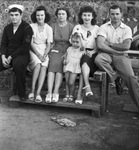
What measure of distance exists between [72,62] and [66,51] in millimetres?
449

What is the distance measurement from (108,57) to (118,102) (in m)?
1.05

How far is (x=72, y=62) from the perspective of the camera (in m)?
4.94

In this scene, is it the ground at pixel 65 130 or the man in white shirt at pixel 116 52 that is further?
the man in white shirt at pixel 116 52

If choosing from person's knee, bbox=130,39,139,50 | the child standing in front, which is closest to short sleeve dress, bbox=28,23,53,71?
the child standing in front

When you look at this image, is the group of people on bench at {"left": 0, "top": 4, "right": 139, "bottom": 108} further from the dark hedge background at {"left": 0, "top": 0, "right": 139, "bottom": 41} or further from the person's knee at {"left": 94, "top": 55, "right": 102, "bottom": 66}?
the dark hedge background at {"left": 0, "top": 0, "right": 139, "bottom": 41}

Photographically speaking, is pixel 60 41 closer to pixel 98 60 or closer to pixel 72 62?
pixel 72 62

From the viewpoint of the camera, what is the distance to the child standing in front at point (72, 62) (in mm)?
4852

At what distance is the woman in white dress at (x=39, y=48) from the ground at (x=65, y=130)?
40 centimetres

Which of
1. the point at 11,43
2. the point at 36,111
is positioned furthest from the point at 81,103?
the point at 11,43

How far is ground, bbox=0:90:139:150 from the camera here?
12.2 ft

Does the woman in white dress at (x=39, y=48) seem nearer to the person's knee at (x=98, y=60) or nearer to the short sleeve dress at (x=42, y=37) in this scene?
the short sleeve dress at (x=42, y=37)

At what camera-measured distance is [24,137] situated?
3898 mm

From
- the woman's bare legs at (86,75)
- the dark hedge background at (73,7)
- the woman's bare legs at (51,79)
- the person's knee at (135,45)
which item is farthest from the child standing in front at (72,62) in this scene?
the dark hedge background at (73,7)

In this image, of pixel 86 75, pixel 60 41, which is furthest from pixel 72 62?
pixel 60 41
